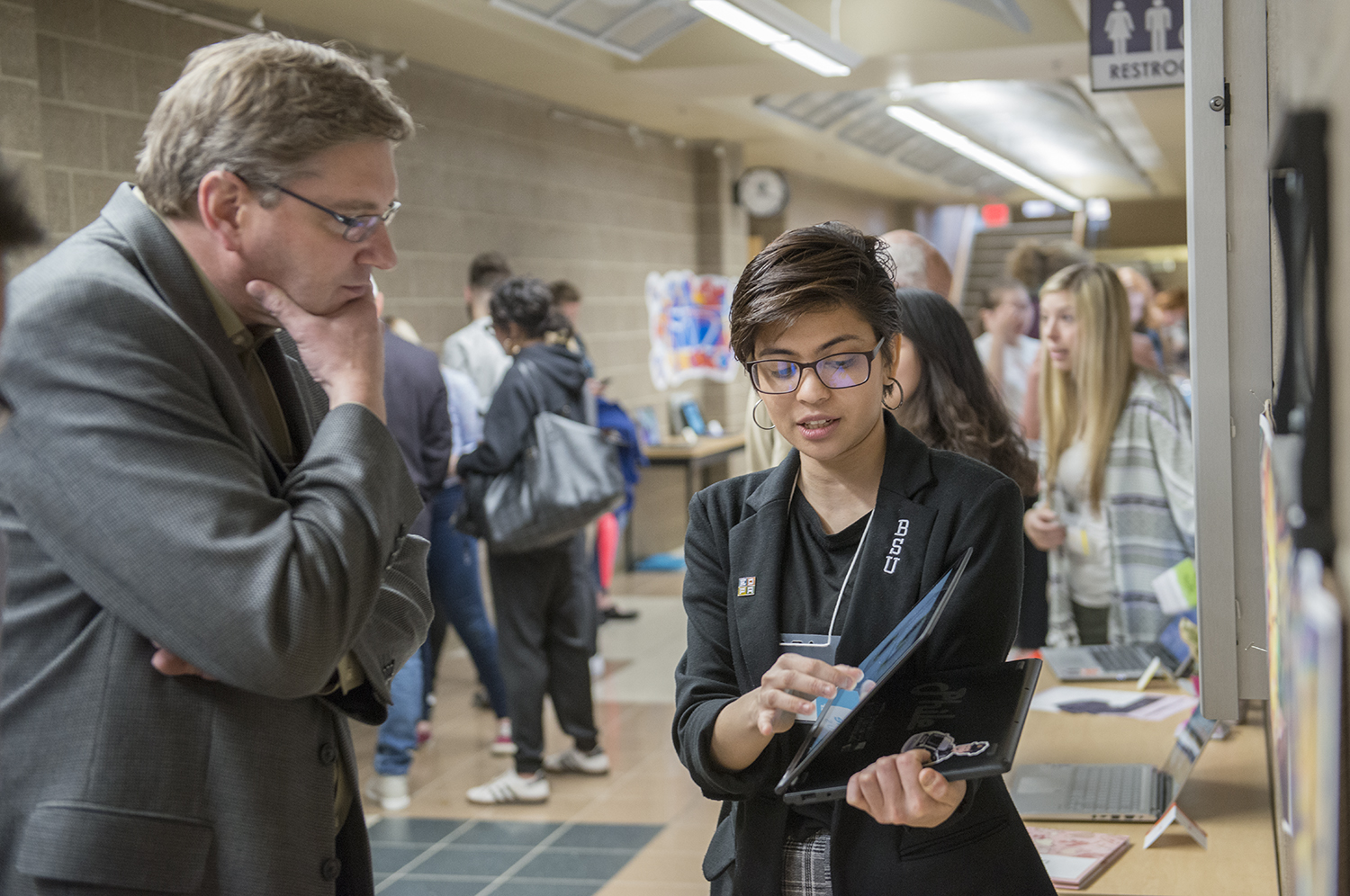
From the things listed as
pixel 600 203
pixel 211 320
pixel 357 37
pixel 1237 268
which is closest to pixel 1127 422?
pixel 1237 268

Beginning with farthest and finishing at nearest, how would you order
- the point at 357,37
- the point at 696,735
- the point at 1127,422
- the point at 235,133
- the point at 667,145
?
the point at 667,145, the point at 357,37, the point at 1127,422, the point at 696,735, the point at 235,133

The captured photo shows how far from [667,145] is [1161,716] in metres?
8.50

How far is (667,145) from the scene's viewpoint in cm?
1059

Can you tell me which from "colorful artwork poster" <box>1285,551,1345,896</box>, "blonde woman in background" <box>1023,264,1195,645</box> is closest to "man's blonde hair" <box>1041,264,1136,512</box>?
"blonde woman in background" <box>1023,264,1195,645</box>

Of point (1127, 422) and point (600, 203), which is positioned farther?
point (600, 203)

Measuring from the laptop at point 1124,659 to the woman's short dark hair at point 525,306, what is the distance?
8.14 ft

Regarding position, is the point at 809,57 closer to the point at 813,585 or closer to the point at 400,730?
the point at 400,730

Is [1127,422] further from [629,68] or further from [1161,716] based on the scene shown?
[629,68]

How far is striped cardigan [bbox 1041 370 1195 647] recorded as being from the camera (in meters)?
3.28

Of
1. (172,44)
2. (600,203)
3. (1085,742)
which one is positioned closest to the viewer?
(1085,742)

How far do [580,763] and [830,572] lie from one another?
12.4ft

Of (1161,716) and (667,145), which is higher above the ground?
(667,145)

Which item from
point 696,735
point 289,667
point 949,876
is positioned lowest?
point 949,876

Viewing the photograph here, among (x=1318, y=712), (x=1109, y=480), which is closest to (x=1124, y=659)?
(x=1109, y=480)
